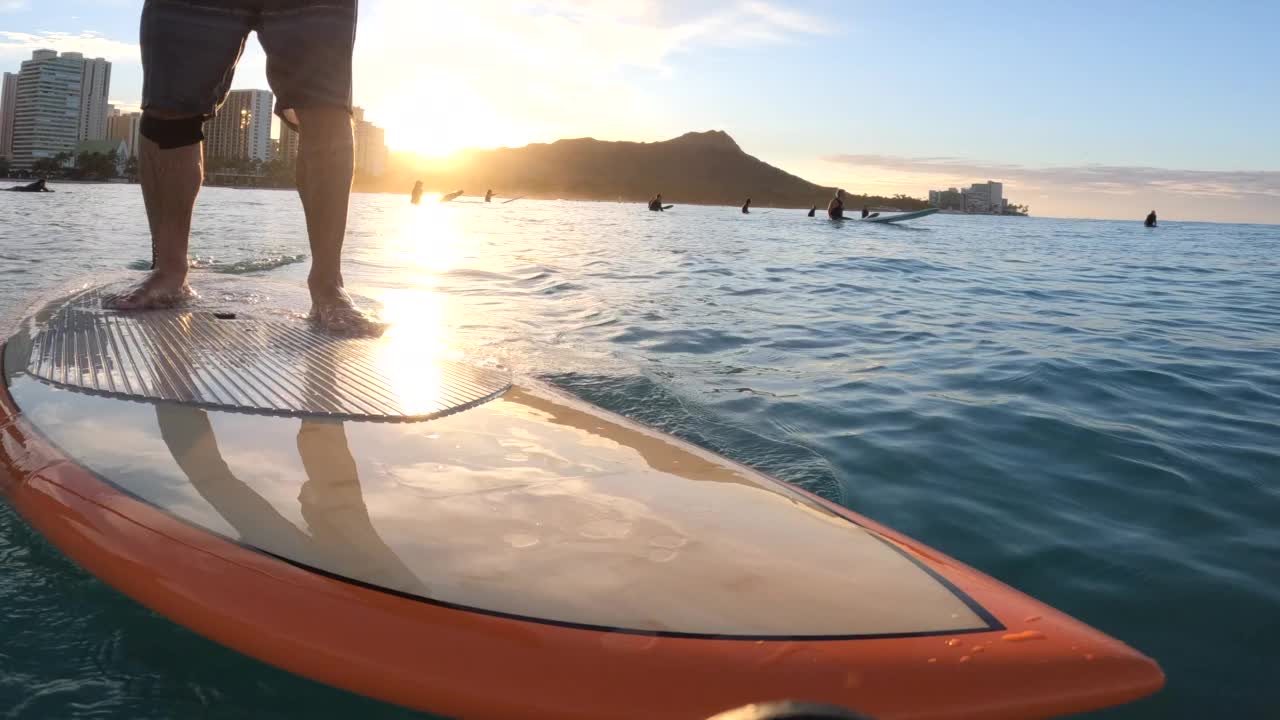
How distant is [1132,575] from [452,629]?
5.09 feet

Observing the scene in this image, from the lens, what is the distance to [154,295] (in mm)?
2832

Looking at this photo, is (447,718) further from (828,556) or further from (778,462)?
(778,462)

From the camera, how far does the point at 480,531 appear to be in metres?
1.22

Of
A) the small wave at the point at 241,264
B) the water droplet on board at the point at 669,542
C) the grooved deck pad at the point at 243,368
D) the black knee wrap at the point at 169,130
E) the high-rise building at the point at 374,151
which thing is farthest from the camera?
the high-rise building at the point at 374,151

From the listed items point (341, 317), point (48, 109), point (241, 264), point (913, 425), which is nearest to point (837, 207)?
point (241, 264)

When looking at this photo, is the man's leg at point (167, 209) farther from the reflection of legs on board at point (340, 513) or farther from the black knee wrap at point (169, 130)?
the reflection of legs on board at point (340, 513)

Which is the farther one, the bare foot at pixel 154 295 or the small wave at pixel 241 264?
the small wave at pixel 241 264

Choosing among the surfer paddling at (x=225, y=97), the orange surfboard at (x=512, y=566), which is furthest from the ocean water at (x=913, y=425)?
the surfer paddling at (x=225, y=97)

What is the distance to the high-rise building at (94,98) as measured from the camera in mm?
106688

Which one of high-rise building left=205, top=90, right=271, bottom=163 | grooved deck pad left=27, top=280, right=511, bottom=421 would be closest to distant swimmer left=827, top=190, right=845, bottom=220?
grooved deck pad left=27, top=280, right=511, bottom=421

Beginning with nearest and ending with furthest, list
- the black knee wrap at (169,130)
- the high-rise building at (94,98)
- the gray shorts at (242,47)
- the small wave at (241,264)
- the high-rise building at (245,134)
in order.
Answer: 1. the gray shorts at (242,47)
2. the black knee wrap at (169,130)
3. the small wave at (241,264)
4. the high-rise building at (245,134)
5. the high-rise building at (94,98)

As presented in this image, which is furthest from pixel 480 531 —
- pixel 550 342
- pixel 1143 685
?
pixel 550 342

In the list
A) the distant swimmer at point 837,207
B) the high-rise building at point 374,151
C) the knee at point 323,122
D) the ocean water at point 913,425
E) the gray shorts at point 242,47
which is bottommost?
the ocean water at point 913,425

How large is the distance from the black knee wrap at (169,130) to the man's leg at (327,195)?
1.31 ft
